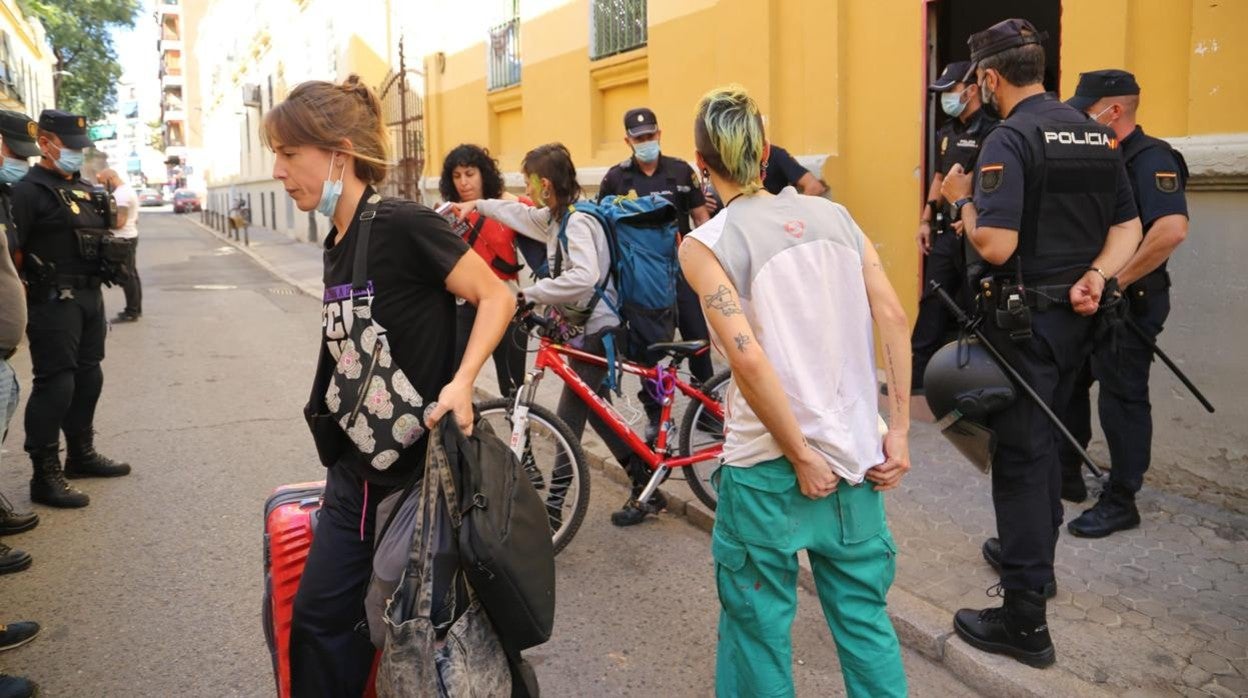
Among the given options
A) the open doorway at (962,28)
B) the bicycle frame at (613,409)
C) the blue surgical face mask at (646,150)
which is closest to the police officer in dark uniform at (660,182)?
the blue surgical face mask at (646,150)

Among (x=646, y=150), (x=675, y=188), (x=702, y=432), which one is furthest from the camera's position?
(x=675, y=188)

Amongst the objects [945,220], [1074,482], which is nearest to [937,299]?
[945,220]

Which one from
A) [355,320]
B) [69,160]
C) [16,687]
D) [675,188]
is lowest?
[16,687]

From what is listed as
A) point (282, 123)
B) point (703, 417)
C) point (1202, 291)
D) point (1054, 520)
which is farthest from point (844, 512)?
point (1202, 291)

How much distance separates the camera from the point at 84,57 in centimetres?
4084

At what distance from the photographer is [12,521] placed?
478 centimetres

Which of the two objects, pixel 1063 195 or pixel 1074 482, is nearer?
pixel 1063 195

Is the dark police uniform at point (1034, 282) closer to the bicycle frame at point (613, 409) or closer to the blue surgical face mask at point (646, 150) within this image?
the bicycle frame at point (613, 409)

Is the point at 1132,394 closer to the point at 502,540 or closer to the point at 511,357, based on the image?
the point at 511,357

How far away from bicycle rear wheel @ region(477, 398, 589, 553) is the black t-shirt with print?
181 cm

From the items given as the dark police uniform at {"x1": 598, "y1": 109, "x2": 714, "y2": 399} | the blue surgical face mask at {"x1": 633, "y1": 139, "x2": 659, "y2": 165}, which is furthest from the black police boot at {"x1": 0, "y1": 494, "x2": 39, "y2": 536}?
the blue surgical face mask at {"x1": 633, "y1": 139, "x2": 659, "y2": 165}

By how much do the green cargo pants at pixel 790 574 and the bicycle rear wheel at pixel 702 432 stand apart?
7.24ft

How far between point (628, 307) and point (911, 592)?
1822 mm

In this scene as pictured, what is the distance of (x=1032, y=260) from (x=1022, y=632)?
3.99 ft
